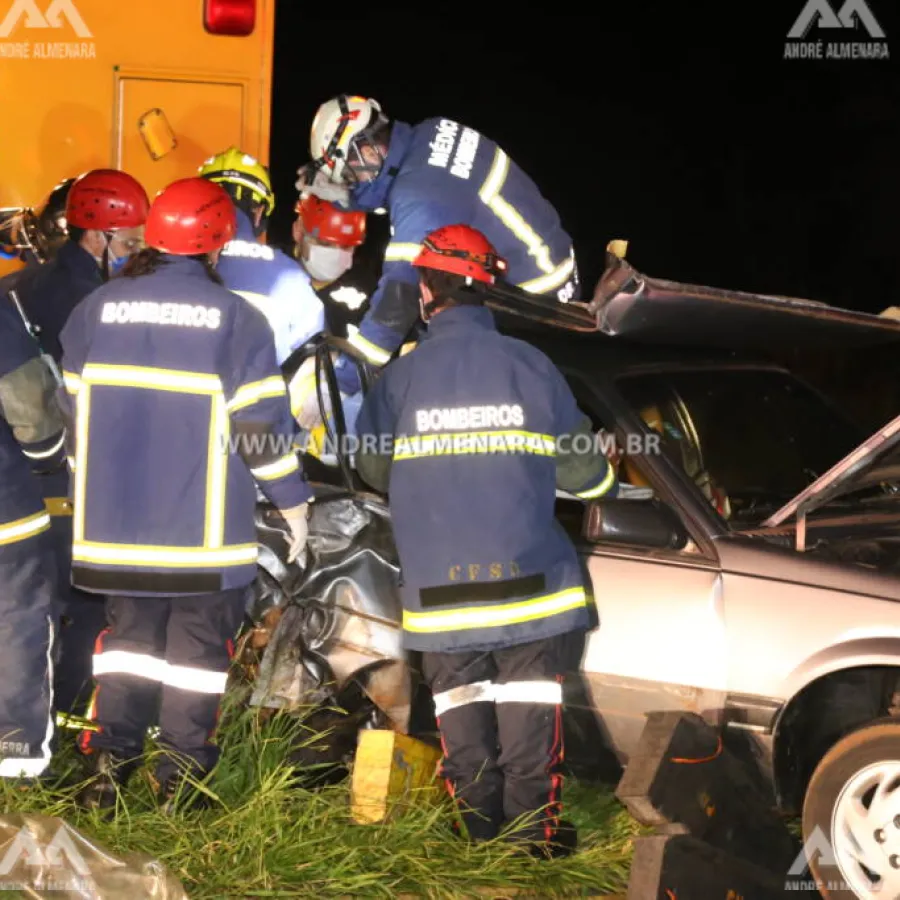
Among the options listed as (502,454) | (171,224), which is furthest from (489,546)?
(171,224)

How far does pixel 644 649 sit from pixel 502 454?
0.73m

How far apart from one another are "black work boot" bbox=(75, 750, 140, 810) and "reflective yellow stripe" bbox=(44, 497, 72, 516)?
3.77ft

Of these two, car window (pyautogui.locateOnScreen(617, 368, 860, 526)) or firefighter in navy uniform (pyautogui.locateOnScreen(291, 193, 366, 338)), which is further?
firefighter in navy uniform (pyautogui.locateOnScreen(291, 193, 366, 338))

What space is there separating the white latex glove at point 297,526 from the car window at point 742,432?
1122 mm

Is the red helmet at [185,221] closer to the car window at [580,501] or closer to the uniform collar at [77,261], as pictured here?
the uniform collar at [77,261]

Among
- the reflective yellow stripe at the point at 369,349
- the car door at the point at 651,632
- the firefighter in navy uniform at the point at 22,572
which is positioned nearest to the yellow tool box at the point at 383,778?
the car door at the point at 651,632

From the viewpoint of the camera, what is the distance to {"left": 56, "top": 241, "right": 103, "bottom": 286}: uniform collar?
555 centimetres

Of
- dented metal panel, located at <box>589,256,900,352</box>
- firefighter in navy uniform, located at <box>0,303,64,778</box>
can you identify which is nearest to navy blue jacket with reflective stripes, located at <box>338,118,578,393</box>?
dented metal panel, located at <box>589,256,900,352</box>

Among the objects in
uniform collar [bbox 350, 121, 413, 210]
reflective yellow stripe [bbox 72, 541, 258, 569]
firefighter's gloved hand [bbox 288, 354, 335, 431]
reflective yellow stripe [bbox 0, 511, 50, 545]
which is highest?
uniform collar [bbox 350, 121, 413, 210]

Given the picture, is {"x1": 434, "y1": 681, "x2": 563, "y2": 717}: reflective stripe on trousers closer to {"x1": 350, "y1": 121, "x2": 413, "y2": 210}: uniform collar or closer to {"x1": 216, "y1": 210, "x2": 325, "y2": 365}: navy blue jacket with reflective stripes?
{"x1": 216, "y1": 210, "x2": 325, "y2": 365}: navy blue jacket with reflective stripes

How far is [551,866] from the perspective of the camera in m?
4.26

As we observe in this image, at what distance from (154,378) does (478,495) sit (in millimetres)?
1024

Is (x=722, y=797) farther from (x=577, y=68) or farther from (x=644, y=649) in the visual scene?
(x=577, y=68)

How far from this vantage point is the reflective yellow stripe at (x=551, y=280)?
574 centimetres
